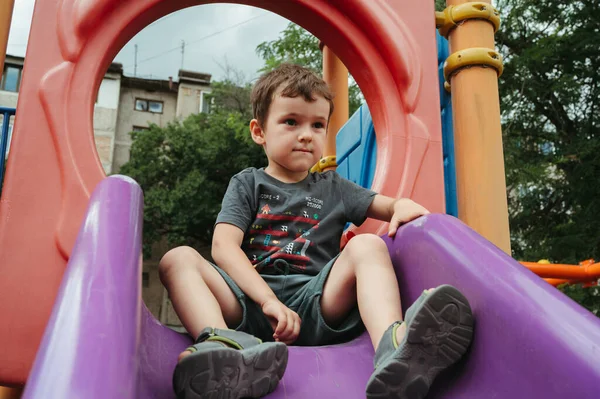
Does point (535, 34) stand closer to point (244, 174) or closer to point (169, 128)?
point (244, 174)

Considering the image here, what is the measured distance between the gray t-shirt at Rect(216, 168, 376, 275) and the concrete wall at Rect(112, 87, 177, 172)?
19.0 m

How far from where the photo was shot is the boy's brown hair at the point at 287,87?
5.51 feet

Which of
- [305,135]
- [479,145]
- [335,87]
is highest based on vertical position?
[335,87]

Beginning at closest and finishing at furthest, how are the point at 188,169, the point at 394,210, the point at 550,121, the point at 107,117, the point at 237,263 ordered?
the point at 237,263 → the point at 394,210 → the point at 550,121 → the point at 188,169 → the point at 107,117

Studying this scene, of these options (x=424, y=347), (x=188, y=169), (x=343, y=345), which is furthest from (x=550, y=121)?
(x=188, y=169)

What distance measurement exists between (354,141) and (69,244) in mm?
1846

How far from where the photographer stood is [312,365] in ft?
4.00

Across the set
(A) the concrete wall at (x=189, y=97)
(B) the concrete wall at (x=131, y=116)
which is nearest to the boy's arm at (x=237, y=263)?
(B) the concrete wall at (x=131, y=116)

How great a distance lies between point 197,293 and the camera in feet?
4.34

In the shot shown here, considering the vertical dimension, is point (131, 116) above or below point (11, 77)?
below

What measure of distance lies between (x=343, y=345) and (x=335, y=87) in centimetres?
249

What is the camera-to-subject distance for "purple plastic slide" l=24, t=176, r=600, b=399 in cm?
75

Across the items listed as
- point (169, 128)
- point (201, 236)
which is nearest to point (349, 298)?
point (201, 236)

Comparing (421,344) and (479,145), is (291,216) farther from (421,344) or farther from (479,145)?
(479,145)
